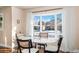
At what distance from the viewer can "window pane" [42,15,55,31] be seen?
1.89m

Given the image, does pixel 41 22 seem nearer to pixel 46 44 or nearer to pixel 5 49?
pixel 46 44

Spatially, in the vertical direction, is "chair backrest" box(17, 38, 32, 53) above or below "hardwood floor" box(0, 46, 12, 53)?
above

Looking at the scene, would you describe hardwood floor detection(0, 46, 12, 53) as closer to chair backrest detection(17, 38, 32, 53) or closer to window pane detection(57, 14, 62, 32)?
chair backrest detection(17, 38, 32, 53)

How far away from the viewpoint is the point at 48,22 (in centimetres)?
190

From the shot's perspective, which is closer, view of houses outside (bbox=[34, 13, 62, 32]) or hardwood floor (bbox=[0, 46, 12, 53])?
hardwood floor (bbox=[0, 46, 12, 53])

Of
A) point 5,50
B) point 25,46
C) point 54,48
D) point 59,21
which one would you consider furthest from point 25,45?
point 59,21

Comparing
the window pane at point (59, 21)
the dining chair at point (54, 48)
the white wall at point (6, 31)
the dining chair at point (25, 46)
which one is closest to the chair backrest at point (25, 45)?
the dining chair at point (25, 46)

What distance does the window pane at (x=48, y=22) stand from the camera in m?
1.89

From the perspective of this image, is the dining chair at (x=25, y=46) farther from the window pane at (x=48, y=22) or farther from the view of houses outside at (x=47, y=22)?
the window pane at (x=48, y=22)

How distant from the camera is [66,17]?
74.0 inches

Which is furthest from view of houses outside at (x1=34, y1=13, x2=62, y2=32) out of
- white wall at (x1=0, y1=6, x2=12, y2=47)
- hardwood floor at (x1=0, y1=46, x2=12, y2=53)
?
hardwood floor at (x1=0, y1=46, x2=12, y2=53)
